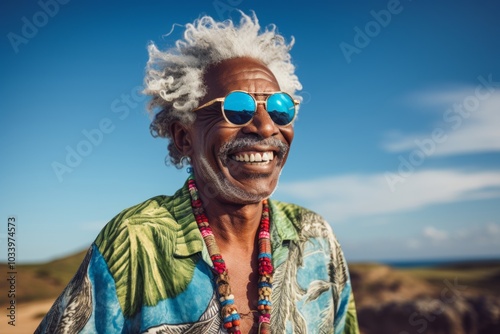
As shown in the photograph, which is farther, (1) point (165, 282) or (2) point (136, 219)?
(2) point (136, 219)

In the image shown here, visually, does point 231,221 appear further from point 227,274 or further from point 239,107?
point 239,107

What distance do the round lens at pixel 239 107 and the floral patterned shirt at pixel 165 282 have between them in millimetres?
672

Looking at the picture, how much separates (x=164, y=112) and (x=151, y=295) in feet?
4.74

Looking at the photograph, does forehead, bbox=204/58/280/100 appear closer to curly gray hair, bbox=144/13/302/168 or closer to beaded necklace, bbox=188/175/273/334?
curly gray hair, bbox=144/13/302/168

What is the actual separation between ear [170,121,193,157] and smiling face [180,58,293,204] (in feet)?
0.27

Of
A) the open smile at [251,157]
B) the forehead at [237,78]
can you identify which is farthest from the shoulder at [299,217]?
the forehead at [237,78]

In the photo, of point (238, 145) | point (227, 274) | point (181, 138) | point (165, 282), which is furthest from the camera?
point (181, 138)

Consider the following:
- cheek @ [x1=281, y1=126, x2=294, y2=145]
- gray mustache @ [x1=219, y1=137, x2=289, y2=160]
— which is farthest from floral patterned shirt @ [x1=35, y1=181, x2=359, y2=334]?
cheek @ [x1=281, y1=126, x2=294, y2=145]

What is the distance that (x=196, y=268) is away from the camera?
2.97 m

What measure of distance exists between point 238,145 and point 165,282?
3.28 ft

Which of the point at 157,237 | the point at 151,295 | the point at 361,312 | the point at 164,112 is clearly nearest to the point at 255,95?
the point at 164,112

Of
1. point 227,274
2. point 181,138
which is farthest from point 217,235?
point 181,138

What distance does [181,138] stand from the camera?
11.6 feet

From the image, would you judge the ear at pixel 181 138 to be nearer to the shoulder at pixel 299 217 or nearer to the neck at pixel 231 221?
the neck at pixel 231 221
